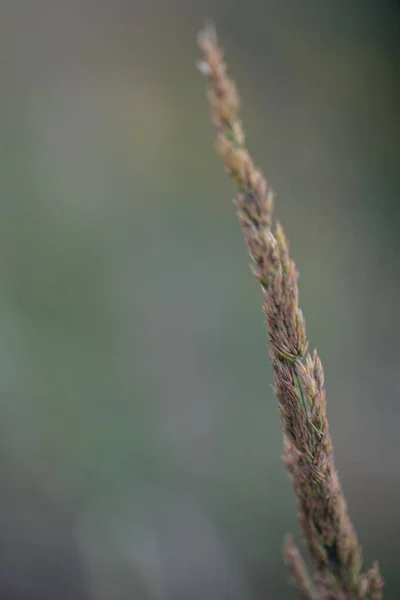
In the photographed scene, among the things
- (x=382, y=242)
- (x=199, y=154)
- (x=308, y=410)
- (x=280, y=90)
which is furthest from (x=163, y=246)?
(x=308, y=410)

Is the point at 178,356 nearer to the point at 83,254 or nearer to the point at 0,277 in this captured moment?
the point at 83,254

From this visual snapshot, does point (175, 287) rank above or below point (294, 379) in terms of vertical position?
above

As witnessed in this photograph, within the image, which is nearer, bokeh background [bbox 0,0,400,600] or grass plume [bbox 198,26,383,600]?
grass plume [bbox 198,26,383,600]

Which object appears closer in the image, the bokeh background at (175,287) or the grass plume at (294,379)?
the grass plume at (294,379)

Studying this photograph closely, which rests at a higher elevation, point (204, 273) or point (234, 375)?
point (204, 273)
